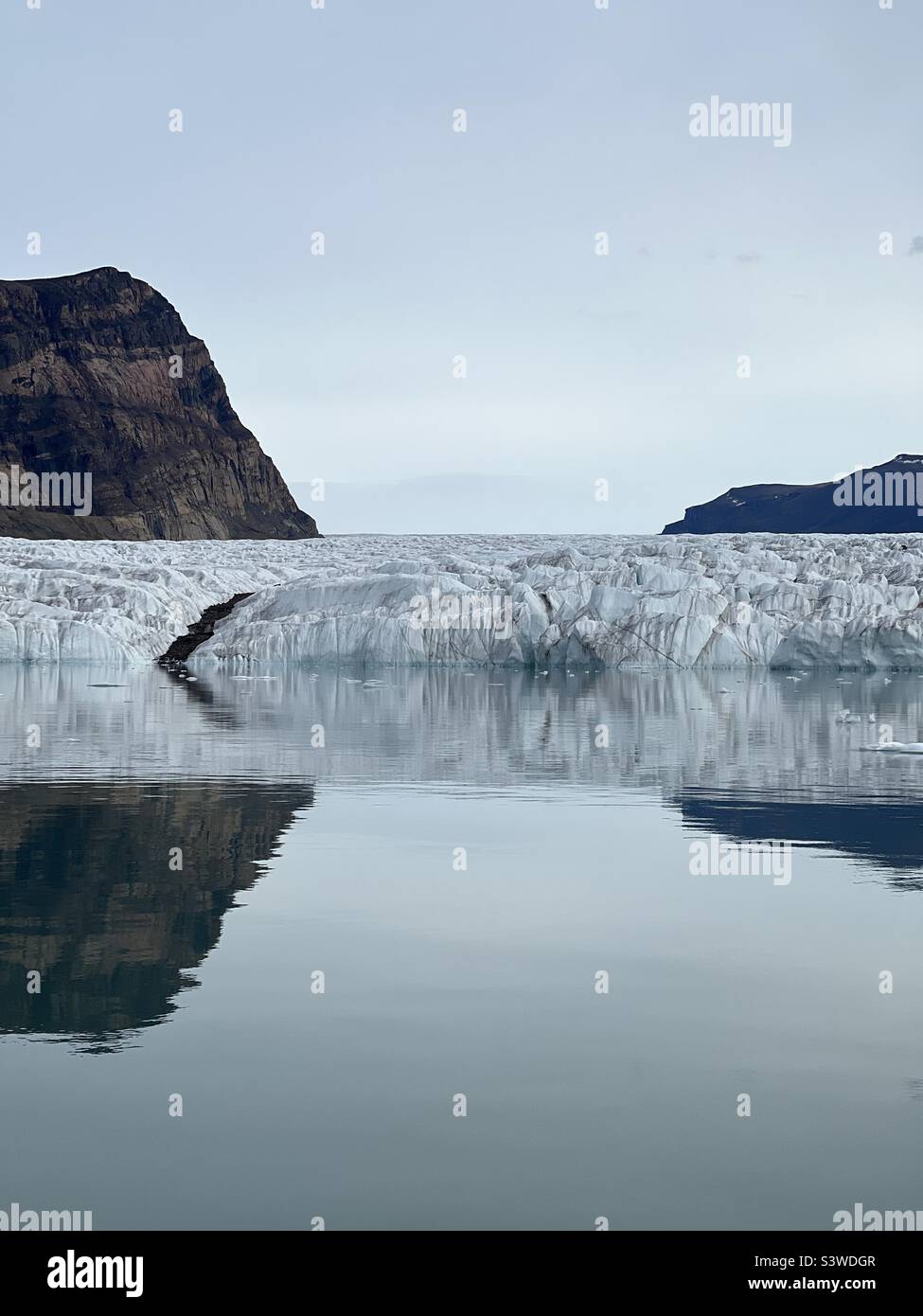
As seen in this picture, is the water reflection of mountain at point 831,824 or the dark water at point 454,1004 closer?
the dark water at point 454,1004

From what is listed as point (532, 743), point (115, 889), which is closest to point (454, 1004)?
point (115, 889)

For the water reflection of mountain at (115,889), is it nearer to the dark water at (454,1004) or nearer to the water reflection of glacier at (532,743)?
the dark water at (454,1004)

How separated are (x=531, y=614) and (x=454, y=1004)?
1653 inches

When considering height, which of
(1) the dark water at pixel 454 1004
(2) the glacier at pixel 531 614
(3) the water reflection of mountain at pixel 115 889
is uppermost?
(2) the glacier at pixel 531 614

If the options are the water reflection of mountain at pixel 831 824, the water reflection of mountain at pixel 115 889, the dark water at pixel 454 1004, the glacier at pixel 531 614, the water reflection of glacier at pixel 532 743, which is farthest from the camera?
the glacier at pixel 531 614

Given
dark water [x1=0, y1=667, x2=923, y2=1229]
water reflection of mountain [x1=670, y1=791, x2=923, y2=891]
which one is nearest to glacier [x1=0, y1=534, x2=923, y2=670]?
dark water [x1=0, y1=667, x2=923, y2=1229]

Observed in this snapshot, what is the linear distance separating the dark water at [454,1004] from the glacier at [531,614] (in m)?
32.3

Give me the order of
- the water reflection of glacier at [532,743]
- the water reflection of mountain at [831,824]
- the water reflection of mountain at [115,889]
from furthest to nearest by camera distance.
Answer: the water reflection of glacier at [532,743]
the water reflection of mountain at [831,824]
the water reflection of mountain at [115,889]

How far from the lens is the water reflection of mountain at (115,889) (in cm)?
675

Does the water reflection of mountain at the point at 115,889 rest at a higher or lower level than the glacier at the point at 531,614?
lower

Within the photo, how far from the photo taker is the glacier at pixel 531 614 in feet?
156

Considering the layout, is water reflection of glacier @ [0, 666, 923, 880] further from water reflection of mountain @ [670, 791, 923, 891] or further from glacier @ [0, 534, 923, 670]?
glacier @ [0, 534, 923, 670]

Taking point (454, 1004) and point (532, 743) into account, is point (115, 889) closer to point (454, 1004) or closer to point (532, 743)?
point (454, 1004)

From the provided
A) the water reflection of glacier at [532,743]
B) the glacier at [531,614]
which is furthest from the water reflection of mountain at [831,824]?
the glacier at [531,614]
